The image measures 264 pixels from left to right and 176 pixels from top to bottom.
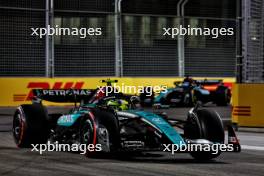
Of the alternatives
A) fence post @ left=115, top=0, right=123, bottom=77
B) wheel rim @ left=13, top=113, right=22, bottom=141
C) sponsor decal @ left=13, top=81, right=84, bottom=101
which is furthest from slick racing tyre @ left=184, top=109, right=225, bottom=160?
fence post @ left=115, top=0, right=123, bottom=77

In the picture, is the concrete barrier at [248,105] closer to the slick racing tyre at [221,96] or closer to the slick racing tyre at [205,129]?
the slick racing tyre at [205,129]

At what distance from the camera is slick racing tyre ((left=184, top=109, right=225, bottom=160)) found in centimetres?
964

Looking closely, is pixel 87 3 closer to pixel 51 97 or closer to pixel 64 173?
pixel 51 97

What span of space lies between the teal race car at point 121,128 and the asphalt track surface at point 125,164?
0.72 ft

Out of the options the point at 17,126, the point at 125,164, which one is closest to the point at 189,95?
the point at 17,126

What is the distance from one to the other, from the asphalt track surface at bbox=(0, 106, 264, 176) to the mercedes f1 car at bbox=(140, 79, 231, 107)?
15.5 meters

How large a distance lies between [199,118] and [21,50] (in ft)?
63.1

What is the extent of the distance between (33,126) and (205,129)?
9.55 ft

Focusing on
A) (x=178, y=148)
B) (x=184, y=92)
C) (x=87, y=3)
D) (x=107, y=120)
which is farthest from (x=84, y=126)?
(x=87, y=3)

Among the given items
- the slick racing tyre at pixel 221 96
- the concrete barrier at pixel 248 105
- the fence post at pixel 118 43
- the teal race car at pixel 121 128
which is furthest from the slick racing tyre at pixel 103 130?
the fence post at pixel 118 43

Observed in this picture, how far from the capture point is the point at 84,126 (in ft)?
32.3

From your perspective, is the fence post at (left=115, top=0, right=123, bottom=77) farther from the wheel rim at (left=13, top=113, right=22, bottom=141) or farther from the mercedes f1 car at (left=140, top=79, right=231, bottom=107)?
the wheel rim at (left=13, top=113, right=22, bottom=141)

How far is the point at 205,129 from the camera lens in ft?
31.7

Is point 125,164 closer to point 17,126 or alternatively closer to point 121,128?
point 121,128
